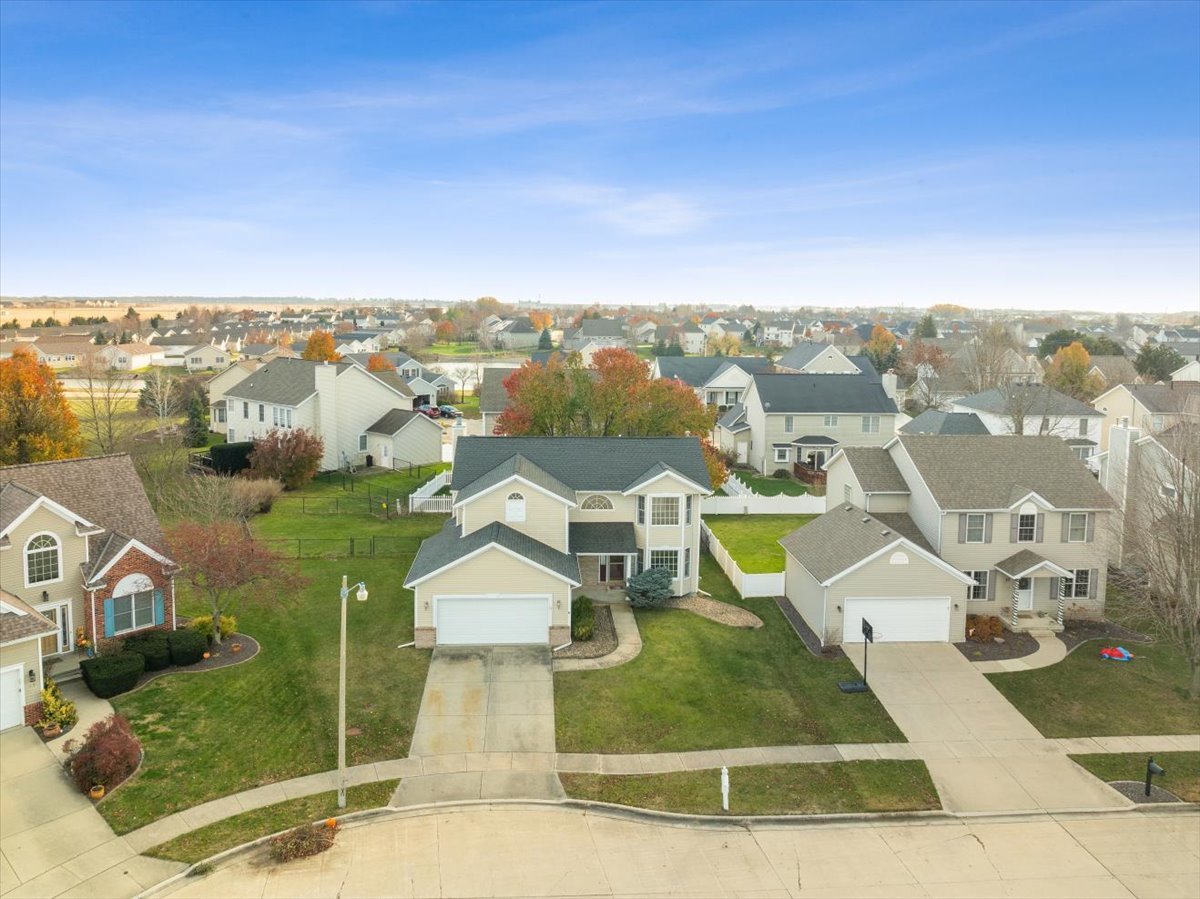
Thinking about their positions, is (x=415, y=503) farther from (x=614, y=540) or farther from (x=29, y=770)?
(x=29, y=770)

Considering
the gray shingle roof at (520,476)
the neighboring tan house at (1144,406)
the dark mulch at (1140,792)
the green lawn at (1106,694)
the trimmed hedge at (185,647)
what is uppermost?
the neighboring tan house at (1144,406)

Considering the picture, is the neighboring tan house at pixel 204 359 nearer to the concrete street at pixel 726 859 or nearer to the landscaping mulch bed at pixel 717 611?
the landscaping mulch bed at pixel 717 611

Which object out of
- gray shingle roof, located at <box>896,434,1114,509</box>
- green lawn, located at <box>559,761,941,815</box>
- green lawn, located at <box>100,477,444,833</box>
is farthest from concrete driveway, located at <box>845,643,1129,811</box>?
green lawn, located at <box>100,477,444,833</box>

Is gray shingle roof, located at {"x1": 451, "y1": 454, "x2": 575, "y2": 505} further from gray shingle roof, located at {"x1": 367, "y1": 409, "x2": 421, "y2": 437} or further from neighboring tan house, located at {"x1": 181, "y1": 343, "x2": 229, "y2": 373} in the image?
neighboring tan house, located at {"x1": 181, "y1": 343, "x2": 229, "y2": 373}

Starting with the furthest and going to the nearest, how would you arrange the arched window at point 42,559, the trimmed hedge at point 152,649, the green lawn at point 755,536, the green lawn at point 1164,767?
the green lawn at point 755,536 → the trimmed hedge at point 152,649 → the arched window at point 42,559 → the green lawn at point 1164,767

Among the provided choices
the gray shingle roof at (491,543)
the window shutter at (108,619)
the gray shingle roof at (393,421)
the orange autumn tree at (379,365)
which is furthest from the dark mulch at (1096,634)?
the orange autumn tree at (379,365)

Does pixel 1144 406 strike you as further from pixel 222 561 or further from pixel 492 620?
pixel 222 561

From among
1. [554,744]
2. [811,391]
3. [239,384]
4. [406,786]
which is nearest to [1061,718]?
[554,744]
